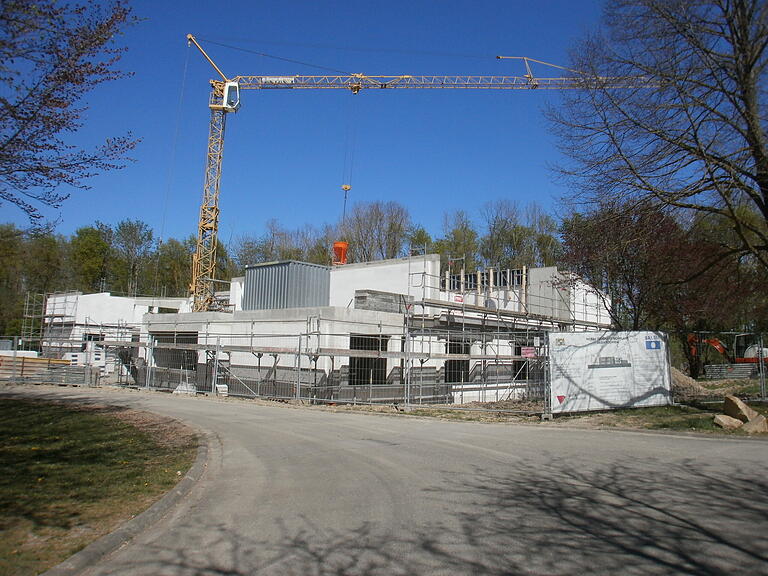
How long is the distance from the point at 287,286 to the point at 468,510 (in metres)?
24.8

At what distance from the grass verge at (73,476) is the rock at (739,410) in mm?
11225

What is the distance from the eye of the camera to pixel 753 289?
19.4 m

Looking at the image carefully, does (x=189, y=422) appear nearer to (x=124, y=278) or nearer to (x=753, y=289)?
(x=753, y=289)

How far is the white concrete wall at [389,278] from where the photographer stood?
28.8m

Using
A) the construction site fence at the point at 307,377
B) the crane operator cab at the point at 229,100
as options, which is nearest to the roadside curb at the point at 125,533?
the construction site fence at the point at 307,377

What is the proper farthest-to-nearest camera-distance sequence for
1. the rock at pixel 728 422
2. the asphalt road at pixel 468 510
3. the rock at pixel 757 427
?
1. the rock at pixel 728 422
2. the rock at pixel 757 427
3. the asphalt road at pixel 468 510

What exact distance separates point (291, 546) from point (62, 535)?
2125mm

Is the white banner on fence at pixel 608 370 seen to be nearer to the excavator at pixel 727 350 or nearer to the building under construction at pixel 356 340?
the building under construction at pixel 356 340

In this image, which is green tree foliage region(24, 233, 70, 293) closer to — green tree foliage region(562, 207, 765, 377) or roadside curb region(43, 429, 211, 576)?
green tree foliage region(562, 207, 765, 377)

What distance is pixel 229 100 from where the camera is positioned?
187ft

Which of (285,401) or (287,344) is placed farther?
Result: (287,344)

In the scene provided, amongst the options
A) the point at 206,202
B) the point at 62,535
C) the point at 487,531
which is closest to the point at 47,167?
the point at 62,535

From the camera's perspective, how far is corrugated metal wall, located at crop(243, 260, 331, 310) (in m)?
30.3

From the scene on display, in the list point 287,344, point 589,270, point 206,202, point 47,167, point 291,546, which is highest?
point 206,202
